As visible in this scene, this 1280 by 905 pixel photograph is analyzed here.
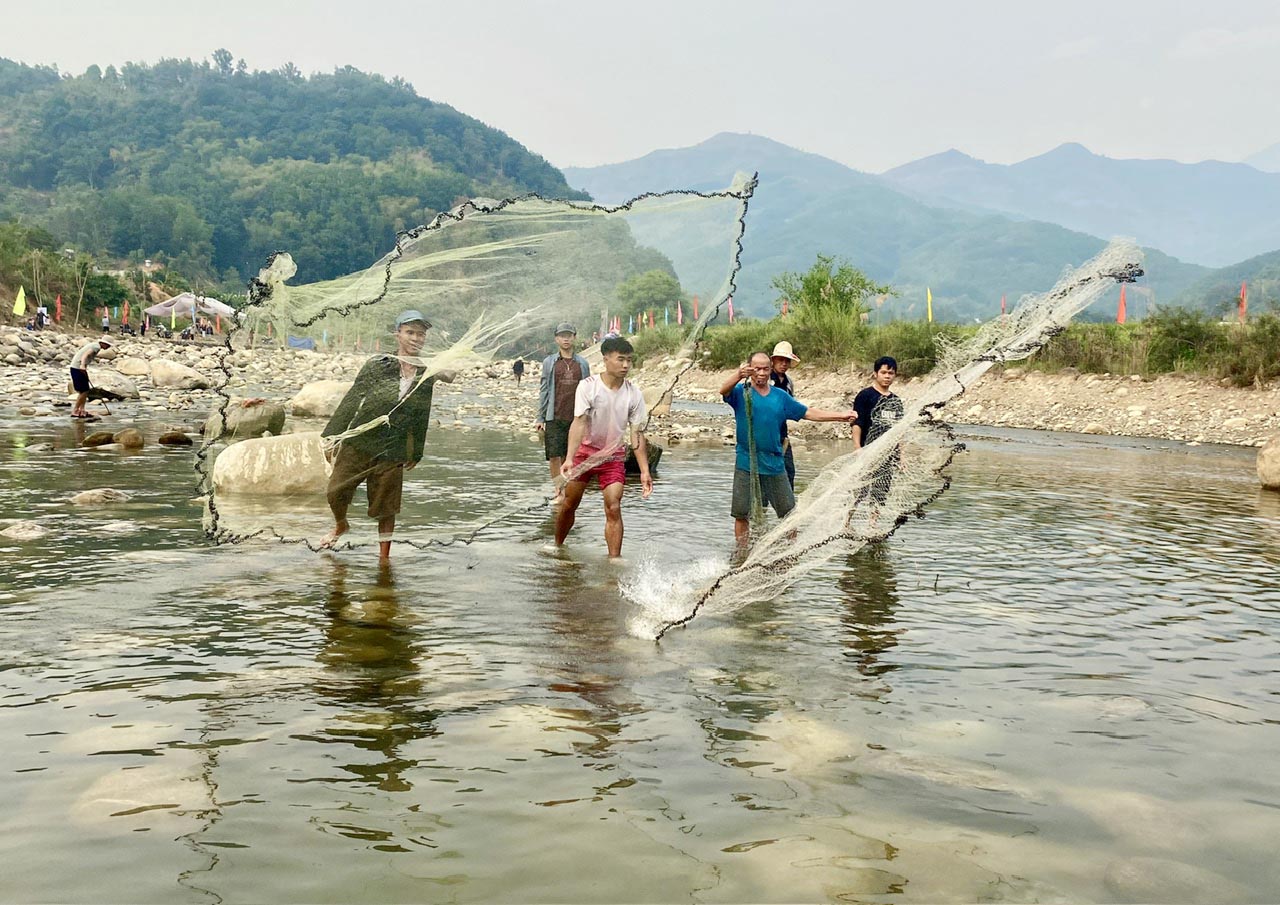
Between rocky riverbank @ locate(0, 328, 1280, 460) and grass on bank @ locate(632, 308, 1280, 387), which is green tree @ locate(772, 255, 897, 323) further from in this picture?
rocky riverbank @ locate(0, 328, 1280, 460)

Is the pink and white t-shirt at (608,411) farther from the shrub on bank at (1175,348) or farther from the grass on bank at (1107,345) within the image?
the shrub on bank at (1175,348)

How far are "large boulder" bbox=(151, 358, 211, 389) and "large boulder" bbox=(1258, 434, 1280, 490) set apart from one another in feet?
101

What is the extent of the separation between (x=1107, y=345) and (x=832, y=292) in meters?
12.9

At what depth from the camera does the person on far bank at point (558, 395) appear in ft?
34.7

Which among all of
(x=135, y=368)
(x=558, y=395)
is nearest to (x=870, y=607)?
(x=558, y=395)

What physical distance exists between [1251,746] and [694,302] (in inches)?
204

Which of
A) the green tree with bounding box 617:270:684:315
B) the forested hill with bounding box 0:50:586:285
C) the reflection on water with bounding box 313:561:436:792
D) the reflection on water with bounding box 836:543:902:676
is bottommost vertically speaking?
the reflection on water with bounding box 313:561:436:792

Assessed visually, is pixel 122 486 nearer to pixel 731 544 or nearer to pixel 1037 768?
pixel 731 544

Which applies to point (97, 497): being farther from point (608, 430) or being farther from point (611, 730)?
point (611, 730)

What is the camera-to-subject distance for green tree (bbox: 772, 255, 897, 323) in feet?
130

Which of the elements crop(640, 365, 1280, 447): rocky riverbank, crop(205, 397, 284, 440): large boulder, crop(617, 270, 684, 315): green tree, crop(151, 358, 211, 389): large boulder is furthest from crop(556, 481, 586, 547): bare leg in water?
crop(151, 358, 211, 389): large boulder

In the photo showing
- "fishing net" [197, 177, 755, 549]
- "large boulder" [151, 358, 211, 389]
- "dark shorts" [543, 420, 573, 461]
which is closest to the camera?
"fishing net" [197, 177, 755, 549]

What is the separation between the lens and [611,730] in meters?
4.80

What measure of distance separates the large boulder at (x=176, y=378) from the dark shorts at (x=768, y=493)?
30.4 m
